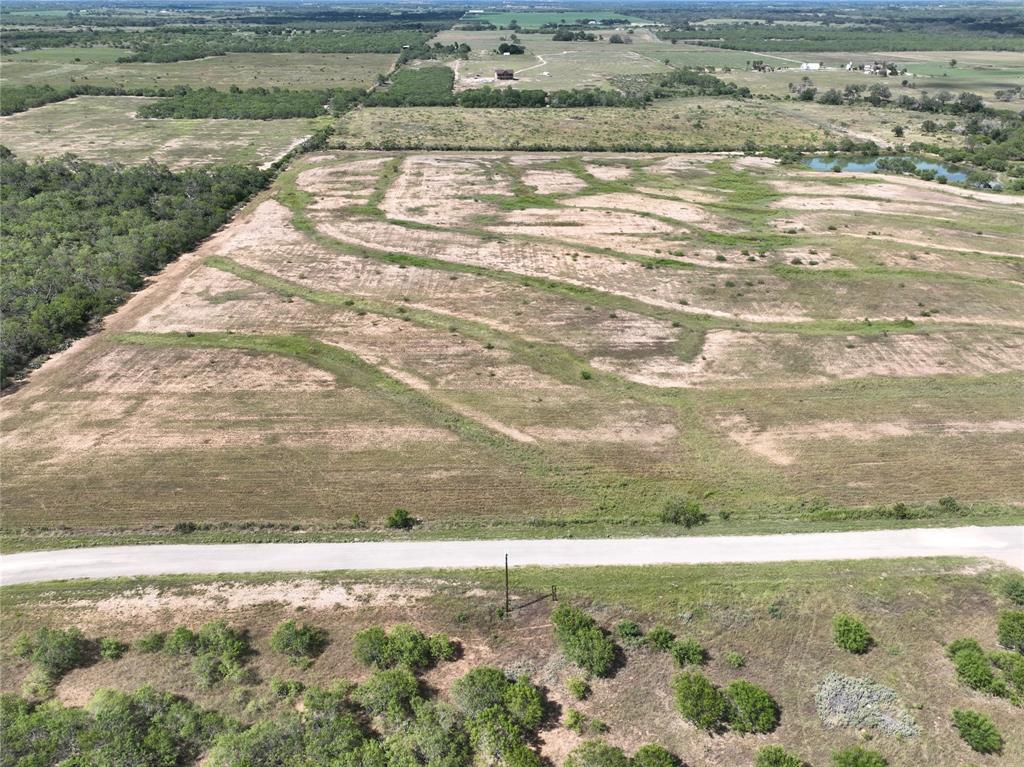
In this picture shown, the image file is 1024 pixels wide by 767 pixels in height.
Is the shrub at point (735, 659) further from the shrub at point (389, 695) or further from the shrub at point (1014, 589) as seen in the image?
the shrub at point (1014, 589)

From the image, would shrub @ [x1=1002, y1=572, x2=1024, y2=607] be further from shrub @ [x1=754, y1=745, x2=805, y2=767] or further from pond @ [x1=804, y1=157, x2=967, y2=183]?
pond @ [x1=804, y1=157, x2=967, y2=183]

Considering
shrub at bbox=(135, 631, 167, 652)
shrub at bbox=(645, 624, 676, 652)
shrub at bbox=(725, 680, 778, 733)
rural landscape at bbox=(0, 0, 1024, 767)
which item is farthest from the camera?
shrub at bbox=(645, 624, 676, 652)

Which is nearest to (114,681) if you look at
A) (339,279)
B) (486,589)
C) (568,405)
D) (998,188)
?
(486,589)

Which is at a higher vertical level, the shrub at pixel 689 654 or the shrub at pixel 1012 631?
the shrub at pixel 1012 631

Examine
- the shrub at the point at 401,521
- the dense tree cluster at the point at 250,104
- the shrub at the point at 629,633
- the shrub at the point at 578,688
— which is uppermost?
the dense tree cluster at the point at 250,104

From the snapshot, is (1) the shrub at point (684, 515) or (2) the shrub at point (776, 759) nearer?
(2) the shrub at point (776, 759)

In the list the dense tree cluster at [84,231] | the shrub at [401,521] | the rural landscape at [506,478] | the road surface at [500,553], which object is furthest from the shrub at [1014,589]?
the dense tree cluster at [84,231]

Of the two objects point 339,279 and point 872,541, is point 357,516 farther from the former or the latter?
point 339,279

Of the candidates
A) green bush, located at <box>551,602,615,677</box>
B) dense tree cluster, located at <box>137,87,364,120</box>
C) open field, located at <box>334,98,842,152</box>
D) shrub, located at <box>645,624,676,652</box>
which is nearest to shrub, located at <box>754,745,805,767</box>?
shrub, located at <box>645,624,676,652</box>
